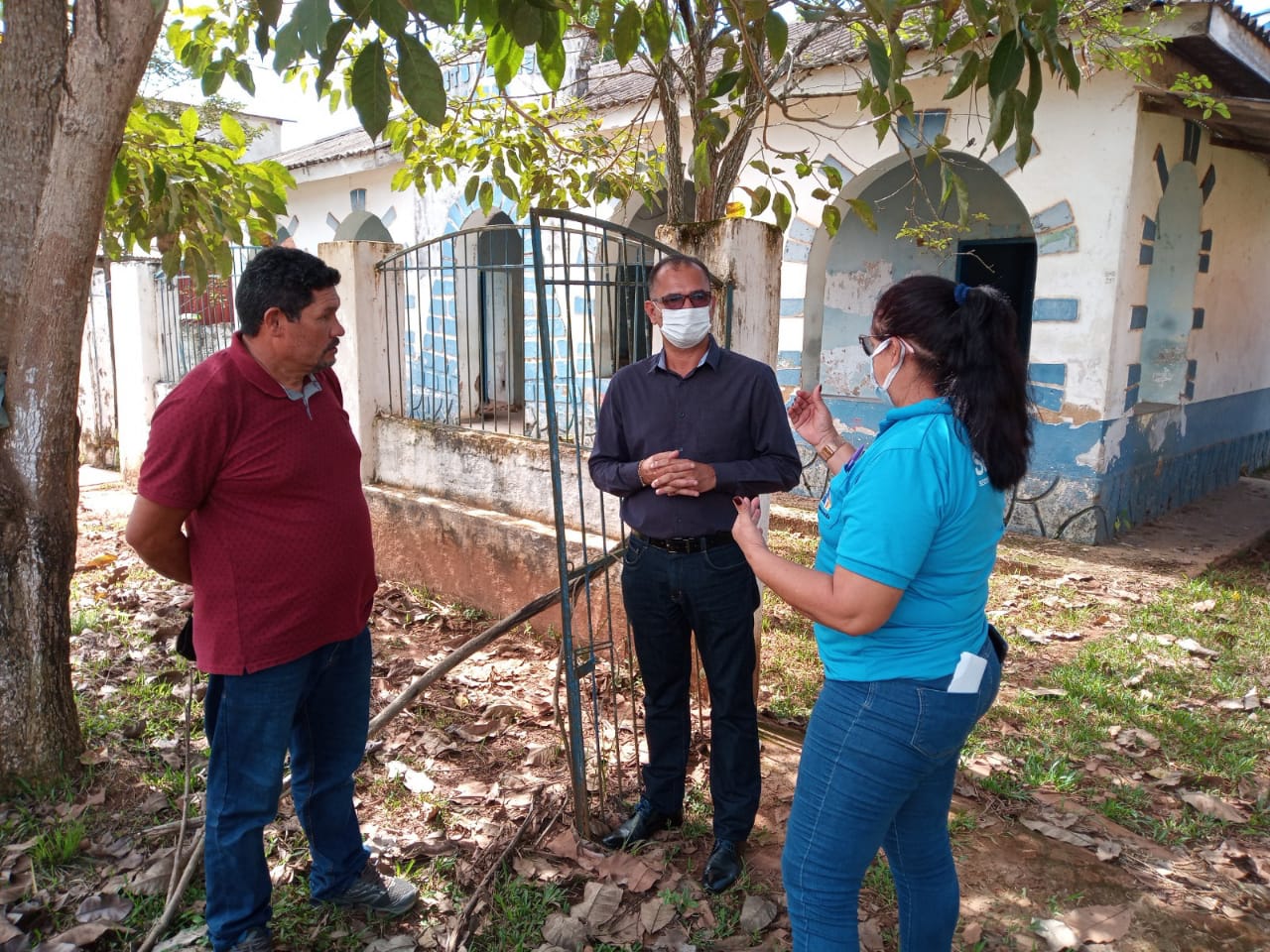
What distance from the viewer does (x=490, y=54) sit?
2.42 m

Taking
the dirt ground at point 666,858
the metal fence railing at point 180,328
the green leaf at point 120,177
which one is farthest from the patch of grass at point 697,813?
the metal fence railing at point 180,328

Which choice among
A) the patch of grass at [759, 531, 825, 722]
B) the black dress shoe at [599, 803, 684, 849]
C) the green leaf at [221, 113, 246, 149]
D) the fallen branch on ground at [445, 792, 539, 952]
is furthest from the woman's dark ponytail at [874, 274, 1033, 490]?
the green leaf at [221, 113, 246, 149]

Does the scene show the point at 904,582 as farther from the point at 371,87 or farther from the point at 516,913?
the point at 516,913

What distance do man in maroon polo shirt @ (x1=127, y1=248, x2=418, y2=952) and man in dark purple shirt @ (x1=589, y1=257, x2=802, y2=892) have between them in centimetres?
88

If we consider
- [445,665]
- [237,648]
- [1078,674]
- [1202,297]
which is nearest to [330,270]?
[237,648]

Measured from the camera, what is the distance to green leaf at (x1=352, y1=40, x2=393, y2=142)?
180cm

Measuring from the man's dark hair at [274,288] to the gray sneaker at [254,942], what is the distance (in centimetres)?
158

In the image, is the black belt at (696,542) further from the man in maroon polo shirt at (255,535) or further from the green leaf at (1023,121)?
the green leaf at (1023,121)

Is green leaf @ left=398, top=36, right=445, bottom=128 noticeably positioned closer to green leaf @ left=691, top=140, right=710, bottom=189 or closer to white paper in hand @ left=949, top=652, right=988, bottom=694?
white paper in hand @ left=949, top=652, right=988, bottom=694

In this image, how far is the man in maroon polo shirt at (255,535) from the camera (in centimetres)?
230

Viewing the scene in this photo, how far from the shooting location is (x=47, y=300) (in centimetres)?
322

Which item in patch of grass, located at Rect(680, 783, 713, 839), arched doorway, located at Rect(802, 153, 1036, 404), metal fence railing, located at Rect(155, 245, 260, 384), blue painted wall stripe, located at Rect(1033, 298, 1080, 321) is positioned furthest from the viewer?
metal fence railing, located at Rect(155, 245, 260, 384)

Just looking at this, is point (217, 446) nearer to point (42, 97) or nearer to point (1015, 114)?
point (42, 97)

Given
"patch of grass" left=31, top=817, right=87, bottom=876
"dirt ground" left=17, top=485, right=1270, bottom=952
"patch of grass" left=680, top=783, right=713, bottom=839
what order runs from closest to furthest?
"dirt ground" left=17, top=485, right=1270, bottom=952 < "patch of grass" left=31, top=817, right=87, bottom=876 < "patch of grass" left=680, top=783, right=713, bottom=839
